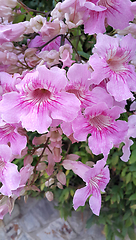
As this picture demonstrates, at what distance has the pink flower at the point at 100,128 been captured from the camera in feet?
0.93

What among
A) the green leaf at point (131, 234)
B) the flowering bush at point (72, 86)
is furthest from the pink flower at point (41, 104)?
the green leaf at point (131, 234)

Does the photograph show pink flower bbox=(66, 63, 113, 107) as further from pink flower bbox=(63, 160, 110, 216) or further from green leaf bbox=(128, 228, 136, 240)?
green leaf bbox=(128, 228, 136, 240)

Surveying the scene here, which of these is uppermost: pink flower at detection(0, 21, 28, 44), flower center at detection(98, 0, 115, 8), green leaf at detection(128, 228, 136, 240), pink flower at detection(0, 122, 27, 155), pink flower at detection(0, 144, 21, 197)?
flower center at detection(98, 0, 115, 8)

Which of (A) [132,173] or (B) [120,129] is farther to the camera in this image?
(A) [132,173]

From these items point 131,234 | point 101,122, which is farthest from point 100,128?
point 131,234

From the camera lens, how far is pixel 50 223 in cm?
182

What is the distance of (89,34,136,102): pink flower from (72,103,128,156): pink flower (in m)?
0.03

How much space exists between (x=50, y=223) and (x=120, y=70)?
1.84 meters

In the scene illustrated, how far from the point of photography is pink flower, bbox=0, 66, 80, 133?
250 millimetres

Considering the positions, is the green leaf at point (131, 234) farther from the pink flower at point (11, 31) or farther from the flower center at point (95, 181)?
the pink flower at point (11, 31)

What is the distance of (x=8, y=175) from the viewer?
0.31 m

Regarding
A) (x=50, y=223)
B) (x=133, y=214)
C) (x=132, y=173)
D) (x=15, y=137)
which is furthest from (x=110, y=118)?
(x=50, y=223)

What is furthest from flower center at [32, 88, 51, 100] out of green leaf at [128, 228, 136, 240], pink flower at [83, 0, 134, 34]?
green leaf at [128, 228, 136, 240]

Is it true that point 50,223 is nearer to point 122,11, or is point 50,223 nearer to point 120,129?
point 120,129
